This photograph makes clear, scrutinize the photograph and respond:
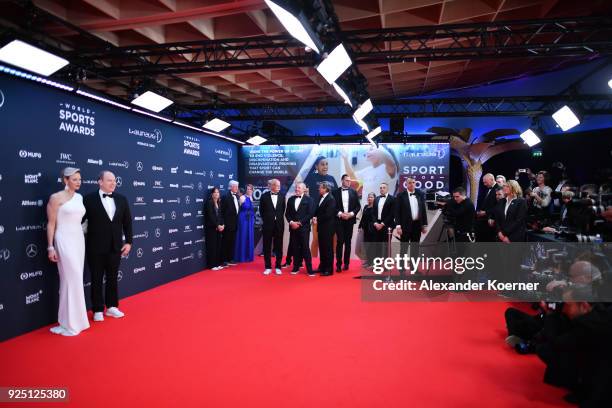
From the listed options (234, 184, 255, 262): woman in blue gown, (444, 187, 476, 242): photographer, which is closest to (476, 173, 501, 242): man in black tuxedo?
(444, 187, 476, 242): photographer

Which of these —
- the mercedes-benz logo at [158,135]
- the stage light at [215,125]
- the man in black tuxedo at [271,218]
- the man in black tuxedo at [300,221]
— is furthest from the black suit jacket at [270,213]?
the mercedes-benz logo at [158,135]

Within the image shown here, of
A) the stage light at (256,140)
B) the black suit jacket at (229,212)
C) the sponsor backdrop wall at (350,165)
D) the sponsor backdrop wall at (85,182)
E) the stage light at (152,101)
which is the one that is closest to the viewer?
Result: the sponsor backdrop wall at (85,182)

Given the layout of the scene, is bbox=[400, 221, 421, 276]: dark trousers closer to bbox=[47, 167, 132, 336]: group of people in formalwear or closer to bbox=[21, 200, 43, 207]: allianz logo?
bbox=[47, 167, 132, 336]: group of people in formalwear

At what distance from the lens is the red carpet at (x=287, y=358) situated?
2883 millimetres

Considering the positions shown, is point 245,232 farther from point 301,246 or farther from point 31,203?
point 31,203

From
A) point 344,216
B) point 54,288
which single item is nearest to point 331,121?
point 344,216

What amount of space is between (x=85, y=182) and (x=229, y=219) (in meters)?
3.49

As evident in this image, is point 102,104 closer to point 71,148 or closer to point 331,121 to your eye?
point 71,148

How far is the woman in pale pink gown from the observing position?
4.20m


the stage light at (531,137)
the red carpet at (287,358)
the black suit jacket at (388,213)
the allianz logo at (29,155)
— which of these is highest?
the stage light at (531,137)

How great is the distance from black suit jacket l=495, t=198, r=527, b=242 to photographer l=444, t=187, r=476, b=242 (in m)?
0.44

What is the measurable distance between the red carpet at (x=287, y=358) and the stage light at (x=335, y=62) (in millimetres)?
2942

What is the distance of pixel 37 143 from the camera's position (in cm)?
446

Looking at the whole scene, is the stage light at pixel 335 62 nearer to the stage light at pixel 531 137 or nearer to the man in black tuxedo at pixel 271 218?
the man in black tuxedo at pixel 271 218
